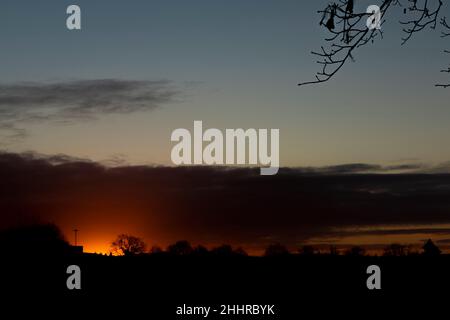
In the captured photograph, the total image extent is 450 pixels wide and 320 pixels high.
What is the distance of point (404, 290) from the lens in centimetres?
2395

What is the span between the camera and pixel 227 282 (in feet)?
82.9

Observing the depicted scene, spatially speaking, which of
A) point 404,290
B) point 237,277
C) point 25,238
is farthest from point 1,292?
point 25,238

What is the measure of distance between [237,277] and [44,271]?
6.81 meters

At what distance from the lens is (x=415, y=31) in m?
7.14

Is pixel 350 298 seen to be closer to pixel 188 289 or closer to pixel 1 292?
pixel 188 289

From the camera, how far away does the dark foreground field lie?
905 inches

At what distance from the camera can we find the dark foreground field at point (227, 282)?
23.0 m

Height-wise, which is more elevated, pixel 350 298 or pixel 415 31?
pixel 415 31
